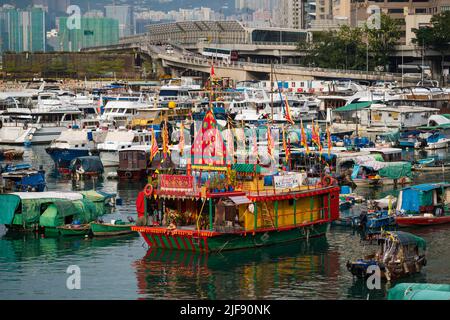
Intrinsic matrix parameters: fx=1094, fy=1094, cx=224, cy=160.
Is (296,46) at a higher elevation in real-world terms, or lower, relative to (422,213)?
higher

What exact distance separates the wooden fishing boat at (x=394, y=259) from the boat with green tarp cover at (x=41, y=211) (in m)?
12.8

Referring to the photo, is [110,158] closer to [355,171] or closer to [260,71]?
[355,171]

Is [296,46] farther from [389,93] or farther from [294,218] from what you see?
[294,218]

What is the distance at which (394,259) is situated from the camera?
34.0 metres

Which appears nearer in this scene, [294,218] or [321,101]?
[294,218]

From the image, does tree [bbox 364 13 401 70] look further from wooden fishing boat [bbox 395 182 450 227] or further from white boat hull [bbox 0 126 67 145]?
wooden fishing boat [bbox 395 182 450 227]

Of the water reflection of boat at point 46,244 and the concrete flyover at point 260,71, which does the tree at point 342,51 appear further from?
the water reflection of boat at point 46,244

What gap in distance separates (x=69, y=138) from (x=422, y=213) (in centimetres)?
3143

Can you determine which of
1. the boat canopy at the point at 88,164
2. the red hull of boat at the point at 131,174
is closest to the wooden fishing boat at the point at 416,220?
the red hull of boat at the point at 131,174

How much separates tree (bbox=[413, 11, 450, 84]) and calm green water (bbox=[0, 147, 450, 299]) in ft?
262

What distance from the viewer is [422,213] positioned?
1694 inches

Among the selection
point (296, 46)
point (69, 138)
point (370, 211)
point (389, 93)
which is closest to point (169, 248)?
point (370, 211)

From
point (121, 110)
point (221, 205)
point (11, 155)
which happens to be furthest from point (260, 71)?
point (221, 205)

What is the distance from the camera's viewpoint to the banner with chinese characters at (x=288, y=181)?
39.0 metres
